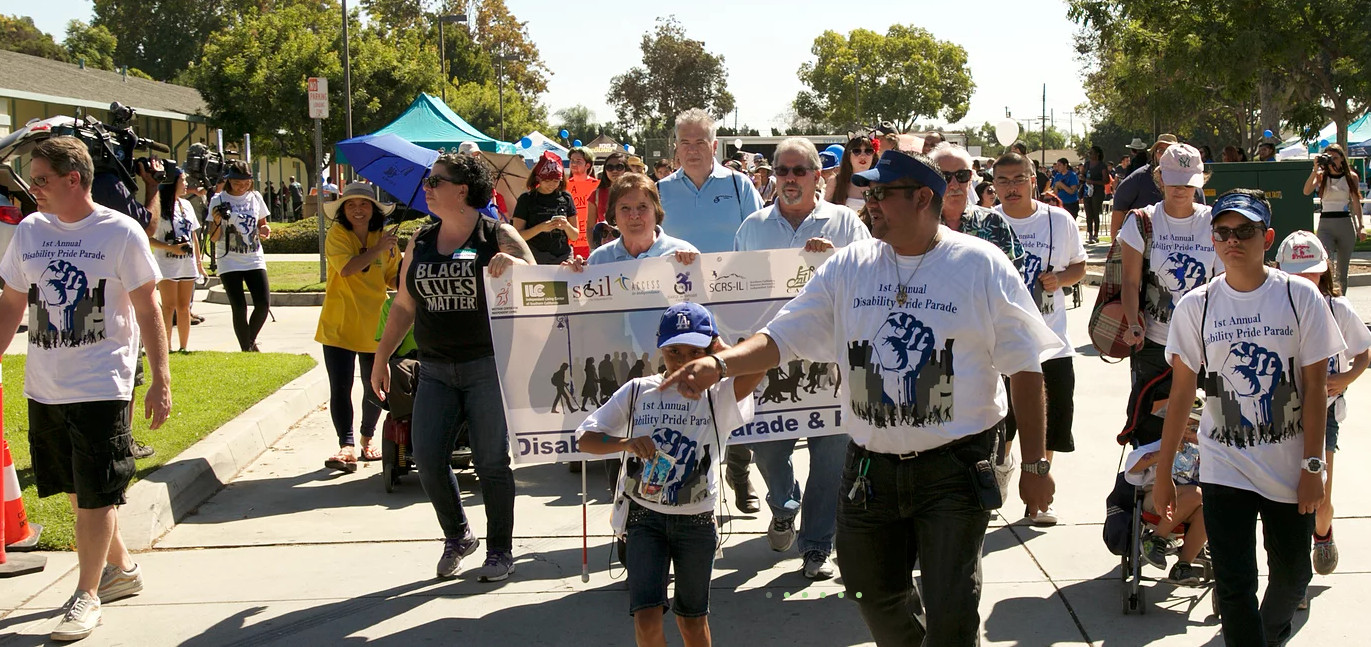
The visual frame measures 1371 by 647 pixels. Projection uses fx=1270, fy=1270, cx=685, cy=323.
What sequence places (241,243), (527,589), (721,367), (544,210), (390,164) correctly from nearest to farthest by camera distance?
(721,367), (527,589), (544,210), (390,164), (241,243)

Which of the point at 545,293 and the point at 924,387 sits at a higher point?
the point at 545,293

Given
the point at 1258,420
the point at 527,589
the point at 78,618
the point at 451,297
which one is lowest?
the point at 527,589

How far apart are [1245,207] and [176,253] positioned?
1003 cm

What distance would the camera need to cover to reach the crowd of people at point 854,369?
3705mm

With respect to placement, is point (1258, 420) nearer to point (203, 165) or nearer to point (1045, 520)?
point (1045, 520)

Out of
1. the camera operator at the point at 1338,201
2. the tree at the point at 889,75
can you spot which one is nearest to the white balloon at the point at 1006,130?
the camera operator at the point at 1338,201

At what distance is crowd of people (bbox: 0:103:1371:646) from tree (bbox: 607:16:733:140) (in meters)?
83.4

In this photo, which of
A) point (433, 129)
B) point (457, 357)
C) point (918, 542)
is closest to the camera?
point (918, 542)

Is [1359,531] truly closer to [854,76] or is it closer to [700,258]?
[700,258]

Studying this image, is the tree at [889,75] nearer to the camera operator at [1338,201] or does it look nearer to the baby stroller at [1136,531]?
the camera operator at [1338,201]

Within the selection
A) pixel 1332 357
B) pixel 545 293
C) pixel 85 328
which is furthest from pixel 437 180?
pixel 1332 357

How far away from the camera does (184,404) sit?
29.8ft

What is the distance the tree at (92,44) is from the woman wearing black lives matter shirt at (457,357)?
299ft

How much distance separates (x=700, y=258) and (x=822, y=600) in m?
1.66
